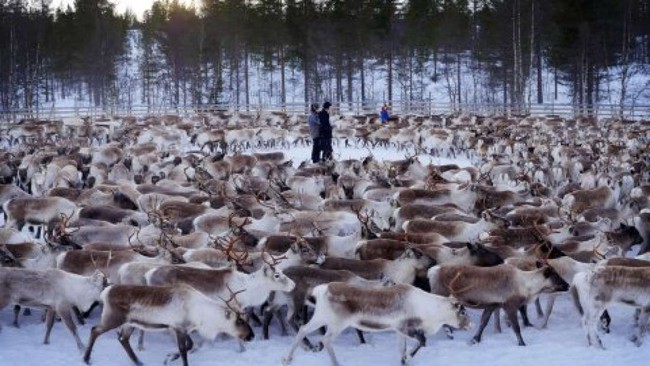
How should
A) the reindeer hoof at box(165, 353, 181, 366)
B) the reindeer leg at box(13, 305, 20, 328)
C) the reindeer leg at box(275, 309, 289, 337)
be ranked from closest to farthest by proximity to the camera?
the reindeer hoof at box(165, 353, 181, 366), the reindeer leg at box(275, 309, 289, 337), the reindeer leg at box(13, 305, 20, 328)

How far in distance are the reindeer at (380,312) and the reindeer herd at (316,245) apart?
0.04ft

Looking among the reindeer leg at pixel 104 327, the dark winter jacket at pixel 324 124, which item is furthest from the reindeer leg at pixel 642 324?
the dark winter jacket at pixel 324 124

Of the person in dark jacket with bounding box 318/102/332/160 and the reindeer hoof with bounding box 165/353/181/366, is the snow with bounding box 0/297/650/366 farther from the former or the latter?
the person in dark jacket with bounding box 318/102/332/160

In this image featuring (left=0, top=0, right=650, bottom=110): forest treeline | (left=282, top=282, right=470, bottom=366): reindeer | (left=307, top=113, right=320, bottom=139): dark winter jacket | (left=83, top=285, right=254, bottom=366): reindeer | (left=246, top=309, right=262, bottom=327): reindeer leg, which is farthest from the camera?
(left=0, top=0, right=650, bottom=110): forest treeline

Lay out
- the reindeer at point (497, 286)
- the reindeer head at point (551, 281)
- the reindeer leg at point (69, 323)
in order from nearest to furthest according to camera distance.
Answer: the reindeer leg at point (69, 323) < the reindeer at point (497, 286) < the reindeer head at point (551, 281)

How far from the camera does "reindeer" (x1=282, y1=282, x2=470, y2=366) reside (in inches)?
245

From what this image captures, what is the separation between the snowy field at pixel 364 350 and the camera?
6.43m

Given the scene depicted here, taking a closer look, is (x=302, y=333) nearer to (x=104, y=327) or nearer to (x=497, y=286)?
(x=104, y=327)

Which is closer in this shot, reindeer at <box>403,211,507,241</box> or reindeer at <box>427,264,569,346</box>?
reindeer at <box>427,264,569,346</box>

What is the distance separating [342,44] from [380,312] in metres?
34.3

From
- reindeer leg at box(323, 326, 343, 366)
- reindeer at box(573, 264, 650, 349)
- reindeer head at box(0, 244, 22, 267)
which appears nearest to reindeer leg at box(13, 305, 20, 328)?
reindeer head at box(0, 244, 22, 267)

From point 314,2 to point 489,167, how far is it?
2900 centimetres

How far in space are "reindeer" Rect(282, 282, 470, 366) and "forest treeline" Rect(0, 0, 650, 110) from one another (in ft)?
91.5

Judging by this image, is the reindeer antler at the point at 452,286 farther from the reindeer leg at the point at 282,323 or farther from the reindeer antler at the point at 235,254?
Result: the reindeer antler at the point at 235,254
